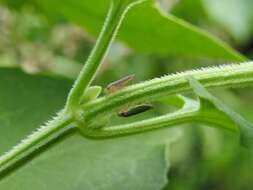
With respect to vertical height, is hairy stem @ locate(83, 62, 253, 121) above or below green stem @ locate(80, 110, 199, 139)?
above

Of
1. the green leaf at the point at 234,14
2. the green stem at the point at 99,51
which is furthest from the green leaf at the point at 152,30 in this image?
the green leaf at the point at 234,14

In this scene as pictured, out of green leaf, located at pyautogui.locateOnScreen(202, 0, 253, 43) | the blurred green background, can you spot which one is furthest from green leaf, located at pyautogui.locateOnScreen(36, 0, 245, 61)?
green leaf, located at pyautogui.locateOnScreen(202, 0, 253, 43)

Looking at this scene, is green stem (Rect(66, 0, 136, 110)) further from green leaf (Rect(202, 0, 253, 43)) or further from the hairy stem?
green leaf (Rect(202, 0, 253, 43))

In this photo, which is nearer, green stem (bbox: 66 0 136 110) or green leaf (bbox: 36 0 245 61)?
green stem (bbox: 66 0 136 110)

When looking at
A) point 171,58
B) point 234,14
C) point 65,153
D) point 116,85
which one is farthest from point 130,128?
point 171,58

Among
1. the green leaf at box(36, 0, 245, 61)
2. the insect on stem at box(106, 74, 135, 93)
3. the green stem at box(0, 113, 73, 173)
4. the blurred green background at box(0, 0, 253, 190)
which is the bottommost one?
the green stem at box(0, 113, 73, 173)

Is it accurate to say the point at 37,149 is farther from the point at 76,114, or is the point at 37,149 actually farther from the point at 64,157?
the point at 64,157

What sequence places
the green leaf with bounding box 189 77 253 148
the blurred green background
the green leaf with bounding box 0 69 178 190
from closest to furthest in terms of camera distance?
the green leaf with bounding box 189 77 253 148
the green leaf with bounding box 0 69 178 190
the blurred green background
